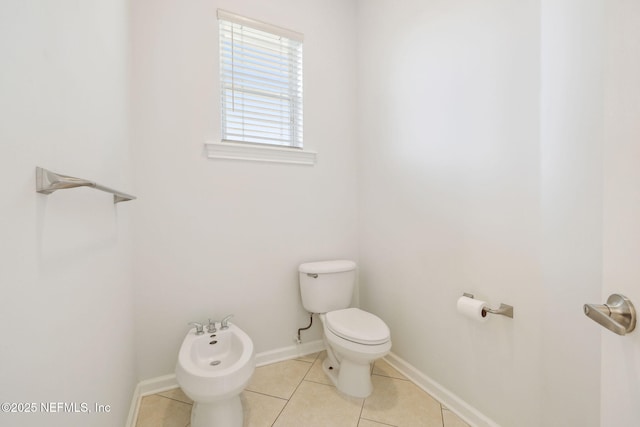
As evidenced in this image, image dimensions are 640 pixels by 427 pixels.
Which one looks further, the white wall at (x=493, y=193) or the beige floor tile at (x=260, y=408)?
the beige floor tile at (x=260, y=408)

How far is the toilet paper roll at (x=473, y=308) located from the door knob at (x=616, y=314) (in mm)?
797

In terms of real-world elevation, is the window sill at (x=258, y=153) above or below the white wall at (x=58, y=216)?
above

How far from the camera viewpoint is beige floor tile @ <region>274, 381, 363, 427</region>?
1.36 metres

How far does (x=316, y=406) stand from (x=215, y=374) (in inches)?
26.2

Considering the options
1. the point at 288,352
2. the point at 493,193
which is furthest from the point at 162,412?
the point at 493,193

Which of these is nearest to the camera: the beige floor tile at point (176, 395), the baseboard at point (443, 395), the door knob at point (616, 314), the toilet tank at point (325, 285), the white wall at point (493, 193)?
the door knob at point (616, 314)

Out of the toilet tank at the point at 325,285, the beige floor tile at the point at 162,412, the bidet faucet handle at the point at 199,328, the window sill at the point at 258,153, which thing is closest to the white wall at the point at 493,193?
the toilet tank at the point at 325,285

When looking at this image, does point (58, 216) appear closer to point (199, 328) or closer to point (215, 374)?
point (215, 374)

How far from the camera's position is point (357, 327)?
1541 millimetres

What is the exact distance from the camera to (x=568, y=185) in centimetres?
93

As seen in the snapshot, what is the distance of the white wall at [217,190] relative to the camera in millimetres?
1569

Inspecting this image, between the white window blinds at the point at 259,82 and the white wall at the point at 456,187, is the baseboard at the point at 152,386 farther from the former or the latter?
the white window blinds at the point at 259,82

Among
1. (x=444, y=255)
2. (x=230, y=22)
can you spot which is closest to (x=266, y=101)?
(x=230, y=22)

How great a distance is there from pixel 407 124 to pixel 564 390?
58.1 inches
